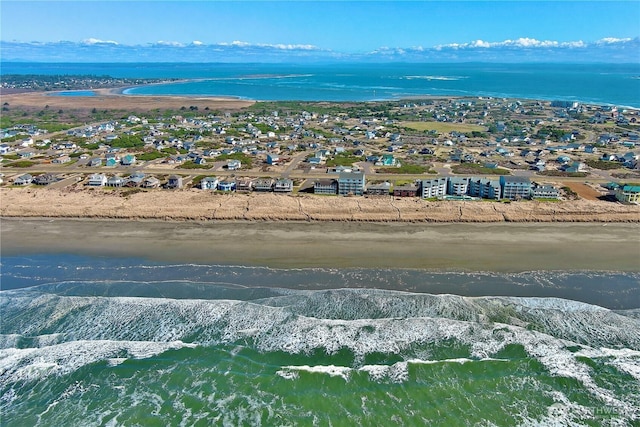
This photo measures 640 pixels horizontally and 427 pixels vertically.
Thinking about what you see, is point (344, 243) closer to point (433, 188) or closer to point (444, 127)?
point (433, 188)

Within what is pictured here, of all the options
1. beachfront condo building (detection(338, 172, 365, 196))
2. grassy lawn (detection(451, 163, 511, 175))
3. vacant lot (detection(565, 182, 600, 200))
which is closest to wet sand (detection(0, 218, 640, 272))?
vacant lot (detection(565, 182, 600, 200))

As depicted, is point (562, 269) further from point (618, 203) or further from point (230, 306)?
point (230, 306)

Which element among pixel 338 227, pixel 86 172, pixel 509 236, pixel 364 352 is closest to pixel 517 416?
pixel 364 352

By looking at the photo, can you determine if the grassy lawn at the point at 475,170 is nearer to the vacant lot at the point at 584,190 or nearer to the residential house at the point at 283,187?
the vacant lot at the point at 584,190

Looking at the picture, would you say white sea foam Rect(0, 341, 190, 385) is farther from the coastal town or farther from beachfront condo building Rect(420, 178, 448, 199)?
beachfront condo building Rect(420, 178, 448, 199)

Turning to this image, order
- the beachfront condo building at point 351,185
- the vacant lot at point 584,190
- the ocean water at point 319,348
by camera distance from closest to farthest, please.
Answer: the ocean water at point 319,348 < the vacant lot at point 584,190 < the beachfront condo building at point 351,185

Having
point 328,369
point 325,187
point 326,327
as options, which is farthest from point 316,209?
point 328,369

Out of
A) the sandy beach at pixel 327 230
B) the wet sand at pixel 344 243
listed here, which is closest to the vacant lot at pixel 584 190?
the sandy beach at pixel 327 230
